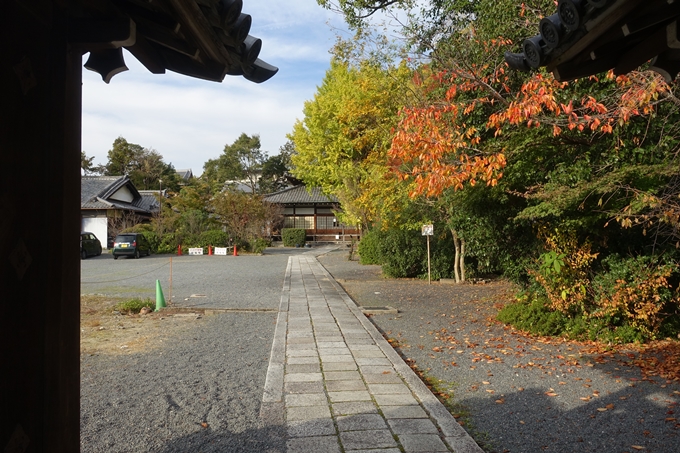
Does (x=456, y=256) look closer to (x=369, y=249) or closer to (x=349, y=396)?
(x=369, y=249)

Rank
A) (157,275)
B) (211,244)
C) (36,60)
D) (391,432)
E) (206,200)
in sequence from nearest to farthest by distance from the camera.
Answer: (36,60), (391,432), (157,275), (211,244), (206,200)

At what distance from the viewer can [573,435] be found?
11.7 feet

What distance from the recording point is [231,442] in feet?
11.3

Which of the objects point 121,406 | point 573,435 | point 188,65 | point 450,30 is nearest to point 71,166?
point 188,65

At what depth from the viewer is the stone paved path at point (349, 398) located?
10.9ft

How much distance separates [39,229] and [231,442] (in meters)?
2.26

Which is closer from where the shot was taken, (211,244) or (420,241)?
(420,241)

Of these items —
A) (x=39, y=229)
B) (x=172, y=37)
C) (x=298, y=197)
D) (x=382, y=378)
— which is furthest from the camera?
(x=298, y=197)

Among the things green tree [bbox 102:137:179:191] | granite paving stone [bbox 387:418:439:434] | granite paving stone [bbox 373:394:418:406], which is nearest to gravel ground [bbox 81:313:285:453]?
granite paving stone [bbox 387:418:439:434]

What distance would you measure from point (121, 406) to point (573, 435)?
3.56 m

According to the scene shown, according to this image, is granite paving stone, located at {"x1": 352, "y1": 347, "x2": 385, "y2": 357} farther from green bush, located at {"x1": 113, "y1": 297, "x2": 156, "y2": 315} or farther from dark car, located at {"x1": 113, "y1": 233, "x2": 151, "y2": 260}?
dark car, located at {"x1": 113, "y1": 233, "x2": 151, "y2": 260}

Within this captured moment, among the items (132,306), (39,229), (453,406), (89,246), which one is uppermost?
(39,229)

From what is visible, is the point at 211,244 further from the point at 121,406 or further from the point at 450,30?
the point at 121,406

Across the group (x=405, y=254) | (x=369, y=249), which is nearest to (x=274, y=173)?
(x=369, y=249)
